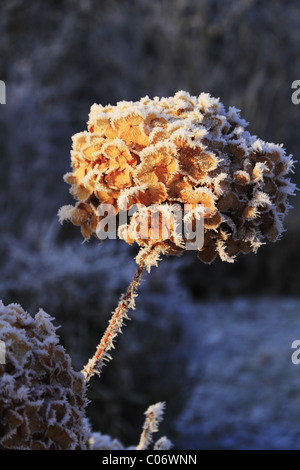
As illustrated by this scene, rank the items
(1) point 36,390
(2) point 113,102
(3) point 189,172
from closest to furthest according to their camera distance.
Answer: (1) point 36,390 → (3) point 189,172 → (2) point 113,102

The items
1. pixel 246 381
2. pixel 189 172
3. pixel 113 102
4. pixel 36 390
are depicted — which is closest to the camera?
pixel 36 390

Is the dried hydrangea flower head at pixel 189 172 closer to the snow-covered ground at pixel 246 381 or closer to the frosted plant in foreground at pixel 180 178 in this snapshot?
the frosted plant in foreground at pixel 180 178

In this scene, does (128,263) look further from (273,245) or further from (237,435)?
(273,245)

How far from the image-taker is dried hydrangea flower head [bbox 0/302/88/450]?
37.0 inches

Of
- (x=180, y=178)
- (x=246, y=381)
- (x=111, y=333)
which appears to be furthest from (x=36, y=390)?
(x=246, y=381)

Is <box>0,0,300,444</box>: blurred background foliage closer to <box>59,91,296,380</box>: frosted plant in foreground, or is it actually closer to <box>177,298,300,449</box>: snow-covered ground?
<box>177,298,300,449</box>: snow-covered ground

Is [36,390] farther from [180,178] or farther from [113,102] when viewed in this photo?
[113,102]

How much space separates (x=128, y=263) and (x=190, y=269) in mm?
3190

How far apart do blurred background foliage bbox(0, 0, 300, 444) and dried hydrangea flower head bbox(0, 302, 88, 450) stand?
1637mm

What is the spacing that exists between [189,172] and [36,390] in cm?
46

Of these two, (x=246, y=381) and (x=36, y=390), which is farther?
(x=246, y=381)

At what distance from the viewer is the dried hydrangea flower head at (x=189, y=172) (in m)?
1.11

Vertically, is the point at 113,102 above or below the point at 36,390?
above

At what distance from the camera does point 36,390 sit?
982 millimetres
